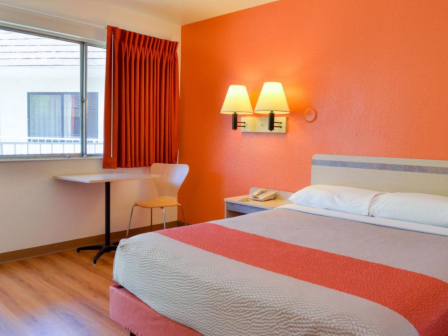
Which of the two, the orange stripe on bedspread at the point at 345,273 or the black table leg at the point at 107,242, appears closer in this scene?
the orange stripe on bedspread at the point at 345,273

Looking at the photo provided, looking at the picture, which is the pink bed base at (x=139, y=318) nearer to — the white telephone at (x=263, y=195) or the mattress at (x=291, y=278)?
the mattress at (x=291, y=278)

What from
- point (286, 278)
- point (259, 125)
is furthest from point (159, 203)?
point (286, 278)

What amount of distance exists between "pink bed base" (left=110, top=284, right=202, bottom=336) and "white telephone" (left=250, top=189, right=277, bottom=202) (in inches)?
68.1

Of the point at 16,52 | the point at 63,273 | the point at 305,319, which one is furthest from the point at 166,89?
the point at 305,319

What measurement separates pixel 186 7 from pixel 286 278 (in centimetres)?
317

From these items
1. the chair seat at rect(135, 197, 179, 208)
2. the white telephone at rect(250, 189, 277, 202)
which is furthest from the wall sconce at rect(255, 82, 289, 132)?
the chair seat at rect(135, 197, 179, 208)

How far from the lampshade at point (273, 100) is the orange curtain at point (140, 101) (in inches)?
51.5

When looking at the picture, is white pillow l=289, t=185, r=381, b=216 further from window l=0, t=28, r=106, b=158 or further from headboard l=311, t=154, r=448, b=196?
window l=0, t=28, r=106, b=158

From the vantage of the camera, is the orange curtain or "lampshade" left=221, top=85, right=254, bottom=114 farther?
the orange curtain

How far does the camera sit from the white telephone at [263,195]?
11.9ft

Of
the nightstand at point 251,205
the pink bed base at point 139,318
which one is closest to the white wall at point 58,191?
the nightstand at point 251,205

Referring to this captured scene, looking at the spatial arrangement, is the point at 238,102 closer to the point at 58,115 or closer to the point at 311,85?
the point at 311,85

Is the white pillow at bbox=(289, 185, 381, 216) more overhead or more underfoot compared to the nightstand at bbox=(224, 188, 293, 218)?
more overhead

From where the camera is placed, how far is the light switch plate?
12.2ft
